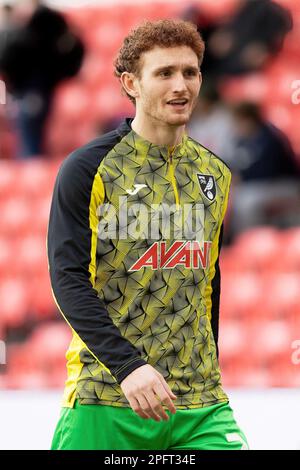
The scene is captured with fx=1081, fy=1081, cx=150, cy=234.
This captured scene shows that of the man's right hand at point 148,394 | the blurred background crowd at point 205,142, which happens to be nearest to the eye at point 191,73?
→ the man's right hand at point 148,394

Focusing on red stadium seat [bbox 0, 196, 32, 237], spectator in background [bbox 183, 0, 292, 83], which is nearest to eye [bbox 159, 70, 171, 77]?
spectator in background [bbox 183, 0, 292, 83]

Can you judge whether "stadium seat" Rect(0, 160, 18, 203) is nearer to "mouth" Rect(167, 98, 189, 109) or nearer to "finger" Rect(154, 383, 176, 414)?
"mouth" Rect(167, 98, 189, 109)

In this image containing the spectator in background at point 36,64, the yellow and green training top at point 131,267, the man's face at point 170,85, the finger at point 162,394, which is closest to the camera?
the finger at point 162,394

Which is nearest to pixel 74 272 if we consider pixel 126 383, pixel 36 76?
pixel 126 383

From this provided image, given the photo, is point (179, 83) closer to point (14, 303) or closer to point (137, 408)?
point (137, 408)

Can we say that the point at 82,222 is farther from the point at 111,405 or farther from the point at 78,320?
the point at 111,405

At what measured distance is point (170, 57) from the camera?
7.89 ft

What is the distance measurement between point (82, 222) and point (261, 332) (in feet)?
12.9

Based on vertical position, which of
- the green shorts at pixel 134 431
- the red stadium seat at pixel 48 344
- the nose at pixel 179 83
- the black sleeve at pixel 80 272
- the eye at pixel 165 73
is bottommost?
the red stadium seat at pixel 48 344

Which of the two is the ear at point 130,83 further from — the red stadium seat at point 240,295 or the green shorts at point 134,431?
the red stadium seat at point 240,295

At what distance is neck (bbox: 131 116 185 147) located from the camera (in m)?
2.46

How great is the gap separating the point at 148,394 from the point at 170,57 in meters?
0.76

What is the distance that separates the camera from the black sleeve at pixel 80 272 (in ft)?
7.34

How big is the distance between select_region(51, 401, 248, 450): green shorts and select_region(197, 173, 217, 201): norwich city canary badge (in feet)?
1.61
